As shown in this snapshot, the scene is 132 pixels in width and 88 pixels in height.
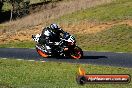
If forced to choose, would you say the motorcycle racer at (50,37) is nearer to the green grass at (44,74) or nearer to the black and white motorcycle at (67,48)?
the black and white motorcycle at (67,48)

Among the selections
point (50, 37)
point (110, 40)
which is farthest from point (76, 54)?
point (110, 40)

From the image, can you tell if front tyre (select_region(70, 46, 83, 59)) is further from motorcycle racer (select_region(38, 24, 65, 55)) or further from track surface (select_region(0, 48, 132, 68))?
motorcycle racer (select_region(38, 24, 65, 55))

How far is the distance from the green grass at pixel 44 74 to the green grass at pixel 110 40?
9.55m

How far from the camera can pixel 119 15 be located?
44906mm

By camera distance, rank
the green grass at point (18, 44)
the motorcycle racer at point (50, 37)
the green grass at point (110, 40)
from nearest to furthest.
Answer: the motorcycle racer at point (50, 37)
the green grass at point (110, 40)
the green grass at point (18, 44)

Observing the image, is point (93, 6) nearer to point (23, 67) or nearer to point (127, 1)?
point (127, 1)

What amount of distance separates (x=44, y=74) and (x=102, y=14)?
95.2ft

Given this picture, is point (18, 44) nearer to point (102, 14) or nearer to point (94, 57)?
point (94, 57)

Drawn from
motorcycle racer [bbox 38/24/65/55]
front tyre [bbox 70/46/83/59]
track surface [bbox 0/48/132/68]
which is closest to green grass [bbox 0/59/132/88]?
track surface [bbox 0/48/132/68]

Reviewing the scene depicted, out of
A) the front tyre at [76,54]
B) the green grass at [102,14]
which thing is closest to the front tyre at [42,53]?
the front tyre at [76,54]

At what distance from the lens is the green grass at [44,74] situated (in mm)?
15445

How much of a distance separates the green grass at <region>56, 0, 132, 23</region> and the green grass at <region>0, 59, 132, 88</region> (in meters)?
21.6

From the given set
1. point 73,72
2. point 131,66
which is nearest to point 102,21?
point 131,66

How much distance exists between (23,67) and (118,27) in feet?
61.7
